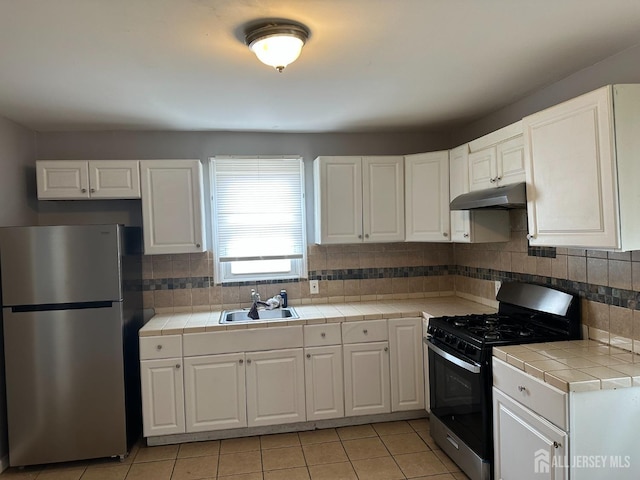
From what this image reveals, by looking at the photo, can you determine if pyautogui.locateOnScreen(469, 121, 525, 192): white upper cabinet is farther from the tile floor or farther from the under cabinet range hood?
the tile floor

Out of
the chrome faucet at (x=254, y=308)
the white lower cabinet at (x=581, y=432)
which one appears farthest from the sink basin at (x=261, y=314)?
the white lower cabinet at (x=581, y=432)

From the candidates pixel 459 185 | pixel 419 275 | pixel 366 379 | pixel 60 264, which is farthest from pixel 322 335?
pixel 60 264

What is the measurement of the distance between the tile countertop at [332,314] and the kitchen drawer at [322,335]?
0.12 feet

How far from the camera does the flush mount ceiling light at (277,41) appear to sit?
5.78ft

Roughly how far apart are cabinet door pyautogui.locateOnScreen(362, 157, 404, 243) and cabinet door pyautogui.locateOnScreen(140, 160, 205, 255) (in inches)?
52.2

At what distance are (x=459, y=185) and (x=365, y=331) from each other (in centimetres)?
128

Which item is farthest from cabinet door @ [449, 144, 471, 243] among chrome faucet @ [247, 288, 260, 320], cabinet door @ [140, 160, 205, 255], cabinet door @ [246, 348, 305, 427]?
cabinet door @ [140, 160, 205, 255]

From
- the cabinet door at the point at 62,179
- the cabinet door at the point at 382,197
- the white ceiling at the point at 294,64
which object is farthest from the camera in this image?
the cabinet door at the point at 382,197

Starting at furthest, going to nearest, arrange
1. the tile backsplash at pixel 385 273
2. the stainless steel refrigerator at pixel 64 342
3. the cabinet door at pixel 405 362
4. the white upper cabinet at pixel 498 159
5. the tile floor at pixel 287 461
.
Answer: the cabinet door at pixel 405 362 < the tile backsplash at pixel 385 273 < the stainless steel refrigerator at pixel 64 342 < the tile floor at pixel 287 461 < the white upper cabinet at pixel 498 159

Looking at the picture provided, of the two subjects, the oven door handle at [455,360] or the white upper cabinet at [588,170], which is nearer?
the white upper cabinet at [588,170]

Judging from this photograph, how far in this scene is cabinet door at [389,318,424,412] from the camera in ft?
10.7

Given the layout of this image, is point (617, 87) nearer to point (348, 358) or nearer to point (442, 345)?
point (442, 345)

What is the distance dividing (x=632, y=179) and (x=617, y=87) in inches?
15.4

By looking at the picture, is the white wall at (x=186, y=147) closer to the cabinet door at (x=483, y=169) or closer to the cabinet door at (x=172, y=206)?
the cabinet door at (x=172, y=206)
